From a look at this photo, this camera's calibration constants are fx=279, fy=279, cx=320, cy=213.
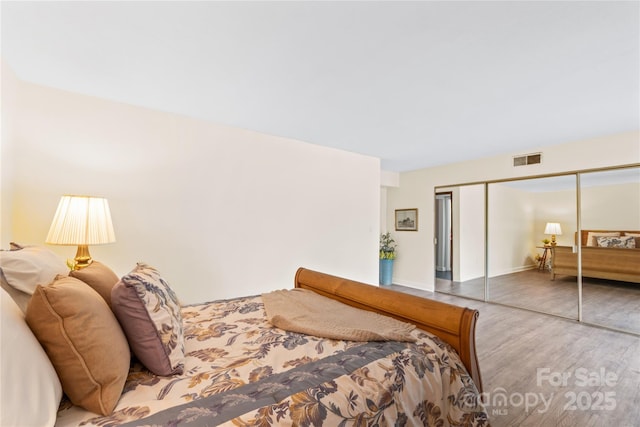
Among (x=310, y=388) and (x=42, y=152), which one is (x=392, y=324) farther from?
(x=42, y=152)

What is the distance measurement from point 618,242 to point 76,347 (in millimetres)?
5224

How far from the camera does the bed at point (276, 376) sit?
34.8 inches

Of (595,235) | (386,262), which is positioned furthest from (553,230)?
(386,262)

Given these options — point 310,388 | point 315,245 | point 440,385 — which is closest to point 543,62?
point 440,385

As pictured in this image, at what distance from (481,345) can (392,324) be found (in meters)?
1.97

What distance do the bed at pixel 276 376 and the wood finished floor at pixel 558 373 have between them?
92 cm

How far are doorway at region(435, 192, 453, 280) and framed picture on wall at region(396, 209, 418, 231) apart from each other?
1.37 feet

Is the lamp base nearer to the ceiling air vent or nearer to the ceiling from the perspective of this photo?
the ceiling

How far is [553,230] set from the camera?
13.1 ft

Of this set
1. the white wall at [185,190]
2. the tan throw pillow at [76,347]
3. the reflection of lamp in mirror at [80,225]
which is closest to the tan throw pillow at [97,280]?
the tan throw pillow at [76,347]

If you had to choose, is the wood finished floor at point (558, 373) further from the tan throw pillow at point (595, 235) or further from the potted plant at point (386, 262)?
the potted plant at point (386, 262)

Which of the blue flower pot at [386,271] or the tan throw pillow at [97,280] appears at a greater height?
the tan throw pillow at [97,280]

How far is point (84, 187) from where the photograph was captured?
99.1 inches

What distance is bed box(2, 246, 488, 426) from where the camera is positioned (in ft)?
2.90
